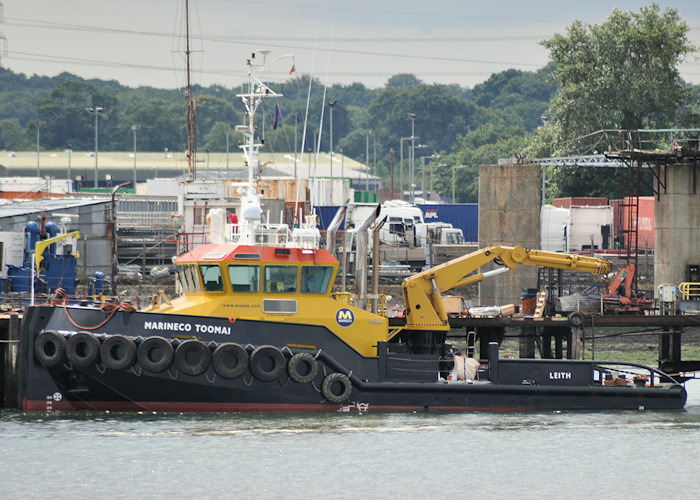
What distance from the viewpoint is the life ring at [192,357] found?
21.0m

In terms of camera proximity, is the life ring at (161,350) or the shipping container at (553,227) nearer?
the life ring at (161,350)

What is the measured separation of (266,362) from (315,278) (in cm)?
186

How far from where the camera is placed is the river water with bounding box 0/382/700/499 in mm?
18031

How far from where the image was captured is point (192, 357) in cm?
2114

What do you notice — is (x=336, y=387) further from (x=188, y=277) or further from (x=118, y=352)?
(x=118, y=352)

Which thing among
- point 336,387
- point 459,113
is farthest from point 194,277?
point 459,113

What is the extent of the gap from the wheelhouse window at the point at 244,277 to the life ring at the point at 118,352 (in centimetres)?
218

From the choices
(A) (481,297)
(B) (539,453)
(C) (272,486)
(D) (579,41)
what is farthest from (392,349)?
(D) (579,41)

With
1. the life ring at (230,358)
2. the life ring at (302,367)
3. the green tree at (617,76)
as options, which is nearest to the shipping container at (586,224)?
the green tree at (617,76)

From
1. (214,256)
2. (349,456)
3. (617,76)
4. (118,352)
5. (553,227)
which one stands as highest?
(617,76)

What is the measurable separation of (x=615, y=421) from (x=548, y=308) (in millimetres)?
4658

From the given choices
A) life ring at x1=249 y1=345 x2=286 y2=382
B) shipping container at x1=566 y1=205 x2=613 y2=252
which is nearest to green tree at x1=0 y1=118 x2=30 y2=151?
shipping container at x1=566 y1=205 x2=613 y2=252

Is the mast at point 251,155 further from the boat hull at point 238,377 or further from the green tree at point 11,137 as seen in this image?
the green tree at point 11,137

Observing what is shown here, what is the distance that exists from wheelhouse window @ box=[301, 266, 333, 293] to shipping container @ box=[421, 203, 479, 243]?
37836 millimetres
